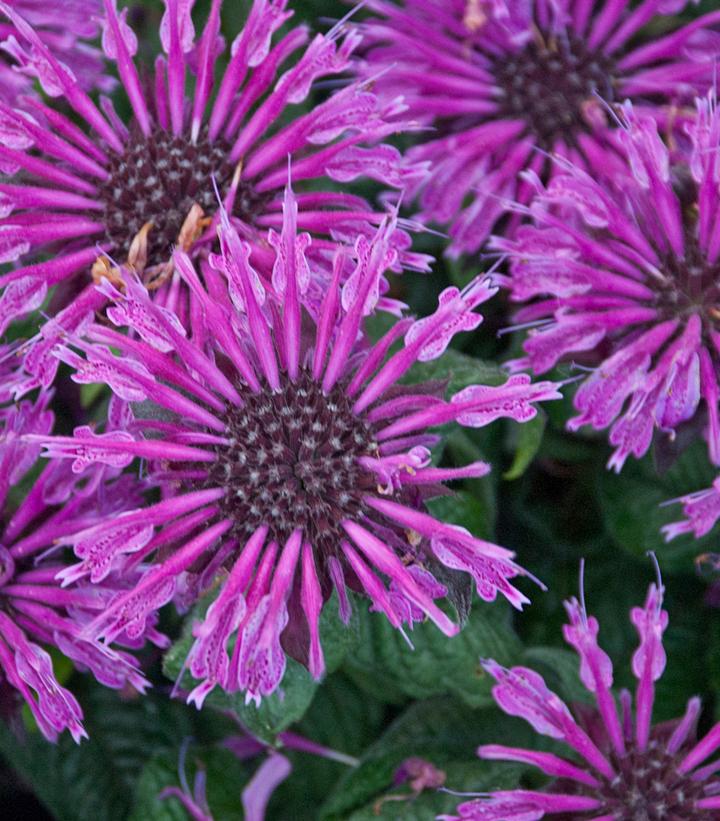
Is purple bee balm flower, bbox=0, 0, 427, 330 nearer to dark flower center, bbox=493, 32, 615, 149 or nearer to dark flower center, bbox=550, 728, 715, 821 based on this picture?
dark flower center, bbox=493, 32, 615, 149

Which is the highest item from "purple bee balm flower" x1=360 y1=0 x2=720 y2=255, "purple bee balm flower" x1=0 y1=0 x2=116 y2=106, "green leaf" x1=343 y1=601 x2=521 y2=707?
"purple bee balm flower" x1=360 y1=0 x2=720 y2=255

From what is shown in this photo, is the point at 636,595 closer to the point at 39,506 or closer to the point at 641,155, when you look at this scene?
the point at 641,155

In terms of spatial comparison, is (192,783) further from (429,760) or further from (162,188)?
(162,188)

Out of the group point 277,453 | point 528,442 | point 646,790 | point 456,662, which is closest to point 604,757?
point 646,790

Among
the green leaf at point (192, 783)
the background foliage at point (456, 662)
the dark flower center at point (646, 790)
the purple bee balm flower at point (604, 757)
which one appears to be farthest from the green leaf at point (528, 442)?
the green leaf at point (192, 783)

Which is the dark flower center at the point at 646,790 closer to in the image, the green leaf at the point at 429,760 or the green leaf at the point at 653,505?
the green leaf at the point at 429,760

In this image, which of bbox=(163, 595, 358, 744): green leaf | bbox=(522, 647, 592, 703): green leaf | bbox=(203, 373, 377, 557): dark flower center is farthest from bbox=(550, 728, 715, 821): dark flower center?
bbox=(203, 373, 377, 557): dark flower center
